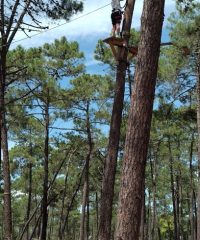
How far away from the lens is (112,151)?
8375 mm

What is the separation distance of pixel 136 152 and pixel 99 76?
15570mm

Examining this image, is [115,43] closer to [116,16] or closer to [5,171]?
[116,16]

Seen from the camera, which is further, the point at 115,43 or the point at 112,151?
the point at 115,43

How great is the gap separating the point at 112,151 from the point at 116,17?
2636 mm

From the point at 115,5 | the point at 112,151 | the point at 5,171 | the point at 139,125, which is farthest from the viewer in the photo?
the point at 5,171

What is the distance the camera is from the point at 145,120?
5.19 meters

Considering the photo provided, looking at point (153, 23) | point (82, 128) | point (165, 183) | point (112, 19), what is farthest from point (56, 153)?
point (153, 23)

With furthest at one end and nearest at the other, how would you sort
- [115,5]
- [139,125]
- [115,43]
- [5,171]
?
[5,171] → [115,5] → [115,43] → [139,125]

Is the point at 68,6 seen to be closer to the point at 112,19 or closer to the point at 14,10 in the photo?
the point at 14,10

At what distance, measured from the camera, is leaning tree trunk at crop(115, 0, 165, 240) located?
4910 mm


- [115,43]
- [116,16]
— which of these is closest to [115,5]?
[116,16]

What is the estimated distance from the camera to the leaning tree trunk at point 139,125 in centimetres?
491

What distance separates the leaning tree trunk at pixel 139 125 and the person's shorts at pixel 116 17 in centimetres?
317

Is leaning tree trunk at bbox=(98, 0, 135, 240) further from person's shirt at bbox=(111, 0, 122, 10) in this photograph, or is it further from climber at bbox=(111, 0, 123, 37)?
person's shirt at bbox=(111, 0, 122, 10)
